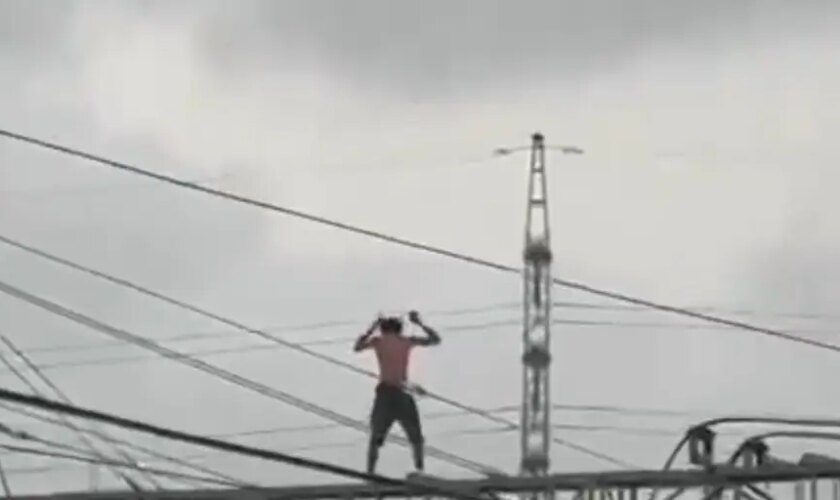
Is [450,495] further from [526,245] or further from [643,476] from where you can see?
[526,245]

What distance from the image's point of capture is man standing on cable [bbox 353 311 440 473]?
2195 centimetres

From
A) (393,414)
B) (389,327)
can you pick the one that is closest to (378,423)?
(393,414)

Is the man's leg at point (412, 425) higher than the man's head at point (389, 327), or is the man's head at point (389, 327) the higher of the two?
the man's head at point (389, 327)

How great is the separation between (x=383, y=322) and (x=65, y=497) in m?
3.56

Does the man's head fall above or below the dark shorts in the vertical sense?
above

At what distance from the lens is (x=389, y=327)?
22.0 metres

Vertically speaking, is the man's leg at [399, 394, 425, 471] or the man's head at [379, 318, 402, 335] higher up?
the man's head at [379, 318, 402, 335]

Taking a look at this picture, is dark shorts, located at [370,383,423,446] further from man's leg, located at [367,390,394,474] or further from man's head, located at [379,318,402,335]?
man's head, located at [379,318,402,335]

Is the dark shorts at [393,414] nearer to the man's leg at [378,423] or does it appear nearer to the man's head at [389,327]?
the man's leg at [378,423]

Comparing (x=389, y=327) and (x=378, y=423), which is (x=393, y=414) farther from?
(x=389, y=327)

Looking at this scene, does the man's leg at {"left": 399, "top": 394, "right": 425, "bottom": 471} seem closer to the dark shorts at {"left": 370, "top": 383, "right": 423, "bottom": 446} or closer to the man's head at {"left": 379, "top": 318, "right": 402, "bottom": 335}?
the dark shorts at {"left": 370, "top": 383, "right": 423, "bottom": 446}

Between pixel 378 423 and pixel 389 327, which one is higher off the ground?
pixel 389 327

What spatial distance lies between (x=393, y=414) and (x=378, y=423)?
0.17 meters

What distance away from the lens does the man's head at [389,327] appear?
22.0 meters
